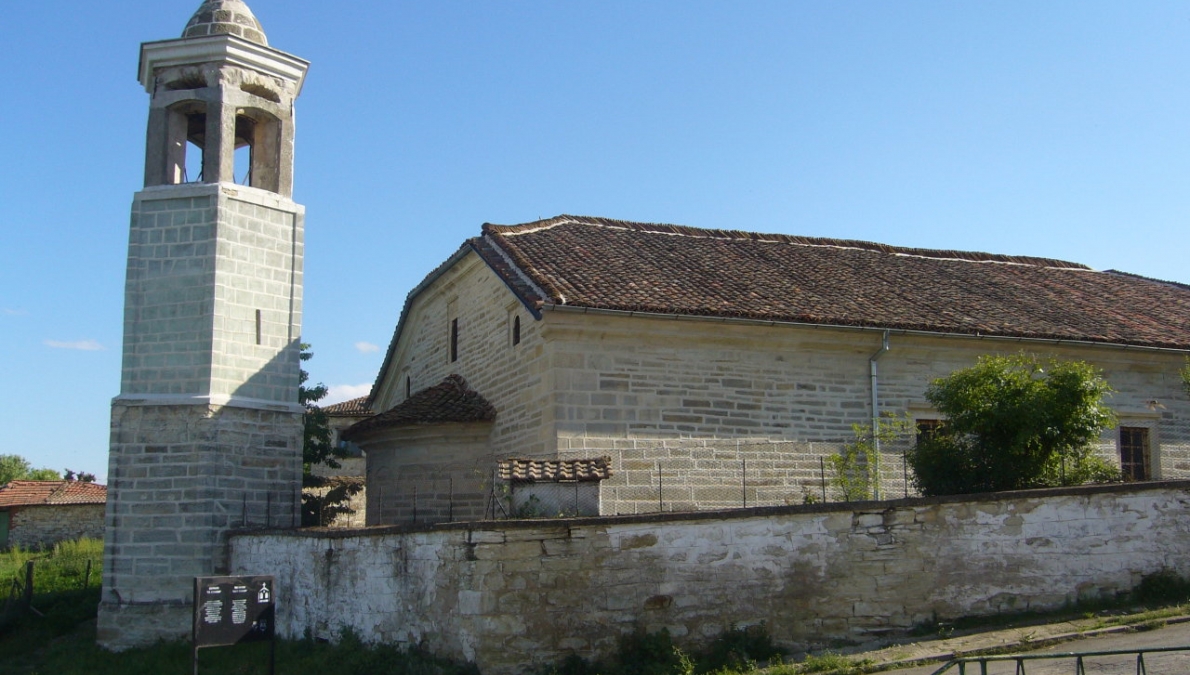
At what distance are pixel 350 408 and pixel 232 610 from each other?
21.1 meters

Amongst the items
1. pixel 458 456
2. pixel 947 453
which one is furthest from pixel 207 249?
pixel 947 453

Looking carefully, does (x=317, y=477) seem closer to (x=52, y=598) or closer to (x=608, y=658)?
(x=52, y=598)

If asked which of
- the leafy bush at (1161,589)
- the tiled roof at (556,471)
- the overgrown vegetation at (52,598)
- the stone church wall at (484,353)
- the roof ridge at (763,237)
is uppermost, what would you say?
the roof ridge at (763,237)

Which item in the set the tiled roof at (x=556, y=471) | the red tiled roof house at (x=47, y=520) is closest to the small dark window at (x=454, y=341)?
the tiled roof at (x=556, y=471)

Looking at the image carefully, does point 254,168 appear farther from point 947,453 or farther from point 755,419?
point 947,453

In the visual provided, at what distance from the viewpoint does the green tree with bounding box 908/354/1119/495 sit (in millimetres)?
13539

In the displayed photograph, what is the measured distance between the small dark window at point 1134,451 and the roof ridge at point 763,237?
533cm

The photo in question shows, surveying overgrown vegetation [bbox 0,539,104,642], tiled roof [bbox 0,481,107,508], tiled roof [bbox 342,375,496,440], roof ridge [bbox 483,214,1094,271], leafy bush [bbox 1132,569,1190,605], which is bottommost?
overgrown vegetation [bbox 0,539,104,642]

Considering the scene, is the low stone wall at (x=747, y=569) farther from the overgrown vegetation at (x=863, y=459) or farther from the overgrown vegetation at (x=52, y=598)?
the overgrown vegetation at (x=52, y=598)

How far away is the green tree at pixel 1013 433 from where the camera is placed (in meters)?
13.5

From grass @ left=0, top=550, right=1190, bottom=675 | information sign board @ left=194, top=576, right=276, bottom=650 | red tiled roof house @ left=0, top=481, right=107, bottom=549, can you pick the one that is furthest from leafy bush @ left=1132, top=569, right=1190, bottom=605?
red tiled roof house @ left=0, top=481, right=107, bottom=549

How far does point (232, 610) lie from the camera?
10.5 m

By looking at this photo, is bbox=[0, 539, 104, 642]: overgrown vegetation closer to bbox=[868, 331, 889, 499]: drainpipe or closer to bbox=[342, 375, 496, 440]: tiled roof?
bbox=[342, 375, 496, 440]: tiled roof

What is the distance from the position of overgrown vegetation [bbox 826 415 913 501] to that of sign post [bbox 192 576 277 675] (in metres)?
8.76
